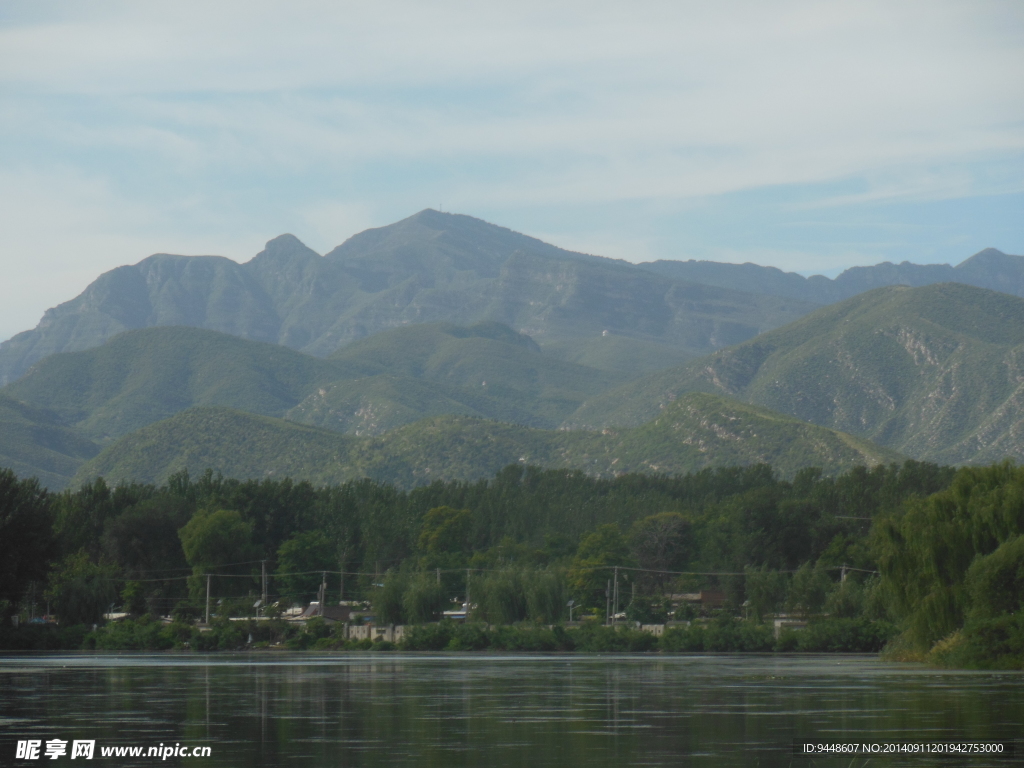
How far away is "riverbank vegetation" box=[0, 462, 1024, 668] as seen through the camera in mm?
47750

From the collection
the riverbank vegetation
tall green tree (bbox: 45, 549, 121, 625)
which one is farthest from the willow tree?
tall green tree (bbox: 45, 549, 121, 625)

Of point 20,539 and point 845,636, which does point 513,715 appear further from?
point 845,636

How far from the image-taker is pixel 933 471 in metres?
117

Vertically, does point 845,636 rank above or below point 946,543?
below

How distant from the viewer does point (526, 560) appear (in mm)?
118000

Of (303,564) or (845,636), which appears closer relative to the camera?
(845,636)

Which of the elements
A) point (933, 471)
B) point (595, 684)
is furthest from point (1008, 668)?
point (933, 471)

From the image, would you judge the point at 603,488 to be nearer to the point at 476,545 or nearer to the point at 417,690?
the point at 476,545

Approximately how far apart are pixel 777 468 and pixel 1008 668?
427ft

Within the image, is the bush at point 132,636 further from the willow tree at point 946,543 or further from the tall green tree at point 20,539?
the willow tree at point 946,543
